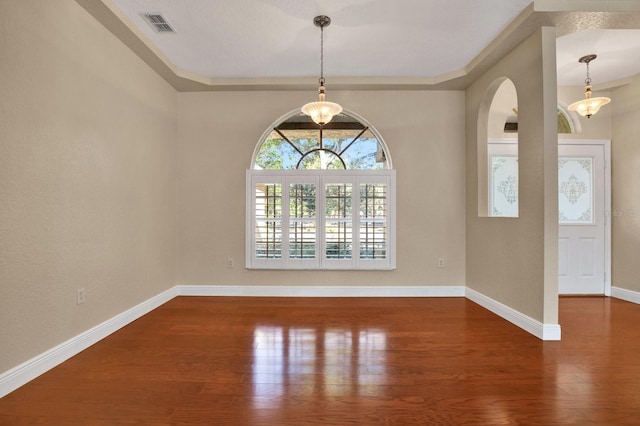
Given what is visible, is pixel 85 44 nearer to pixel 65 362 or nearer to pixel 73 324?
pixel 73 324

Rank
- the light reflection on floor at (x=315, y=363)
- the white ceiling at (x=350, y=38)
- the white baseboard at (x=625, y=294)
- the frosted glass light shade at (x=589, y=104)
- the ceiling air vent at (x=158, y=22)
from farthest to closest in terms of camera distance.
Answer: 1. the white baseboard at (x=625, y=294)
2. the frosted glass light shade at (x=589, y=104)
3. the ceiling air vent at (x=158, y=22)
4. the white ceiling at (x=350, y=38)
5. the light reflection on floor at (x=315, y=363)

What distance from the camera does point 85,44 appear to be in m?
2.68

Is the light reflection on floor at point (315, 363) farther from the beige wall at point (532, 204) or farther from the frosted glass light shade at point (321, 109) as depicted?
the frosted glass light shade at point (321, 109)

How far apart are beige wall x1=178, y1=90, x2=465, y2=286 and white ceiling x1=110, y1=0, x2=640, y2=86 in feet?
Answer: 1.46

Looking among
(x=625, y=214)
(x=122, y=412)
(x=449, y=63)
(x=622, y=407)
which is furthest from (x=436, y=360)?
(x=625, y=214)

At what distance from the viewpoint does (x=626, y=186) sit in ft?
13.8

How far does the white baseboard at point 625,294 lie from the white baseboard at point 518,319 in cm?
206

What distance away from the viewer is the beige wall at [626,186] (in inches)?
162

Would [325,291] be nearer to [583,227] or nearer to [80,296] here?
[80,296]

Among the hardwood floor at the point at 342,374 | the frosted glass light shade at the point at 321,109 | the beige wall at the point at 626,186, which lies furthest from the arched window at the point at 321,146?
the beige wall at the point at 626,186

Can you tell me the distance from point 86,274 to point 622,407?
156 inches

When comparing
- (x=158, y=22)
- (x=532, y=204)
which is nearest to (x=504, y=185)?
(x=532, y=204)

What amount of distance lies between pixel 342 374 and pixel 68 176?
263cm

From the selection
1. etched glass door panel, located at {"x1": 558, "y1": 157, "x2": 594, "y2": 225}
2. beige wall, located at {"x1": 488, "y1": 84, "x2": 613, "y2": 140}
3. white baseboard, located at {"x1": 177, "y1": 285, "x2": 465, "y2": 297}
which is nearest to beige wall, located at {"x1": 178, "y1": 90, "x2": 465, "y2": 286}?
white baseboard, located at {"x1": 177, "y1": 285, "x2": 465, "y2": 297}
